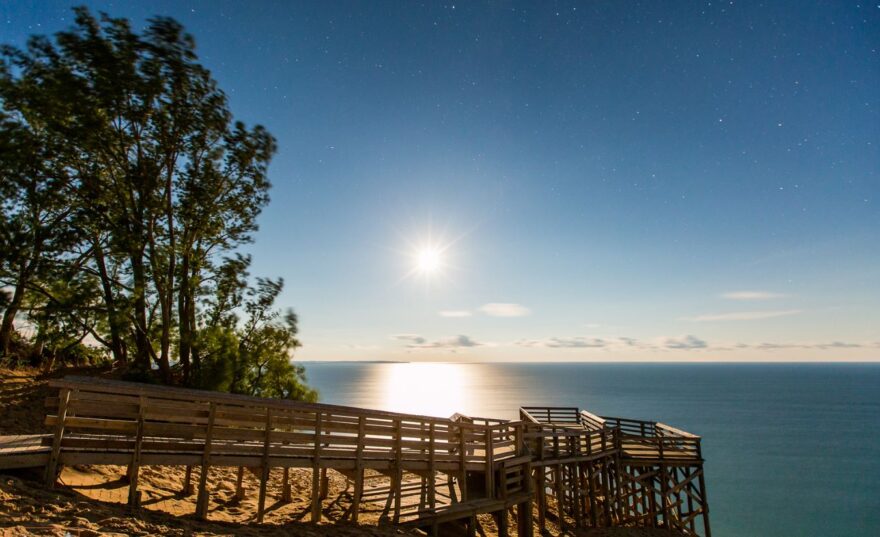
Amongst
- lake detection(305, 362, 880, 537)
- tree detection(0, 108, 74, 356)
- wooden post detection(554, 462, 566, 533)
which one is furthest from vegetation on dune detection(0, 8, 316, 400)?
lake detection(305, 362, 880, 537)

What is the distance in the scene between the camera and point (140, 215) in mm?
17312

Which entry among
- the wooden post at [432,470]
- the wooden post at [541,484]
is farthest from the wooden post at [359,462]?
the wooden post at [541,484]

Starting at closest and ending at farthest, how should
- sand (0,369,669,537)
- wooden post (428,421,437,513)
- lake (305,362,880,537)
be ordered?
sand (0,369,669,537) < wooden post (428,421,437,513) < lake (305,362,880,537)

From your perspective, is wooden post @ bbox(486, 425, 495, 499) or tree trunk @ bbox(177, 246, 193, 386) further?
tree trunk @ bbox(177, 246, 193, 386)

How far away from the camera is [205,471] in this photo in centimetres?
891

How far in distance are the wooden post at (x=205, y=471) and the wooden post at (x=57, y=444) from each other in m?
2.34

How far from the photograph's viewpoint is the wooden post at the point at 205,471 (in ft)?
29.2

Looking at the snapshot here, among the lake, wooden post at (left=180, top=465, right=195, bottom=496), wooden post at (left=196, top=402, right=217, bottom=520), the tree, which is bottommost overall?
the lake

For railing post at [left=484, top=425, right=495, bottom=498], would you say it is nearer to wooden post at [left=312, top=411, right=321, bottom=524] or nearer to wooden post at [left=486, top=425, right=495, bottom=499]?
wooden post at [left=486, top=425, right=495, bottom=499]

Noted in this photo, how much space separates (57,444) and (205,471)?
2514 millimetres

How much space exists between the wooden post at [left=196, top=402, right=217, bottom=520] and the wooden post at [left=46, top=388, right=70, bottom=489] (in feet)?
7.69

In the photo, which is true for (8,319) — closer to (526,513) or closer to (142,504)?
(142,504)

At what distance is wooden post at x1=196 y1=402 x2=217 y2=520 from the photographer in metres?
8.90

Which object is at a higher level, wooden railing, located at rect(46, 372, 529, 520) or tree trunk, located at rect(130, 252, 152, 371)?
tree trunk, located at rect(130, 252, 152, 371)
